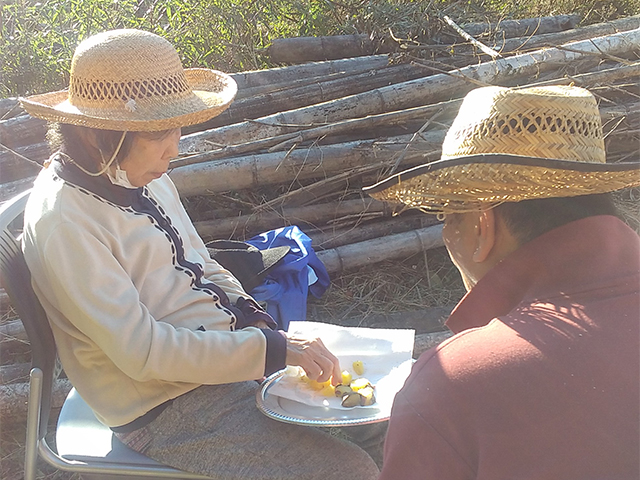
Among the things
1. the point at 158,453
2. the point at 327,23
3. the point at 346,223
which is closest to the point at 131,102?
the point at 158,453

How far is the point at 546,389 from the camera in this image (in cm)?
108

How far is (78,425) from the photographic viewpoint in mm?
2148

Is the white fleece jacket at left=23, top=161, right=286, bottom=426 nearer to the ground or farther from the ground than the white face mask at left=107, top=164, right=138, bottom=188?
nearer to the ground

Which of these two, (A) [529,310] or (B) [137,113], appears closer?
(A) [529,310]

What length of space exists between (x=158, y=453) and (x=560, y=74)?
3.62 metres

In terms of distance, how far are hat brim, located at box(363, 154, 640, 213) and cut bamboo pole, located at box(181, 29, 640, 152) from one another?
259 centimetres

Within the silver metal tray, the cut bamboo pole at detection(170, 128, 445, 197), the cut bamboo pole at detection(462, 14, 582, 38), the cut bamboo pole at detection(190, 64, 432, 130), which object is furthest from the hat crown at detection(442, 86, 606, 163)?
the cut bamboo pole at detection(462, 14, 582, 38)

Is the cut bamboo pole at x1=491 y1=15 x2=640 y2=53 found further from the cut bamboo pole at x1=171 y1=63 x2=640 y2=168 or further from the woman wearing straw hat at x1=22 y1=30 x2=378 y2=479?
the woman wearing straw hat at x1=22 y1=30 x2=378 y2=479

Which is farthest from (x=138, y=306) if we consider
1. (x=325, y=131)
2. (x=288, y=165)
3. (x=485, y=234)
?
(x=325, y=131)

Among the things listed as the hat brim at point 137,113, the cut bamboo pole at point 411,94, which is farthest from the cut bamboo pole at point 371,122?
the hat brim at point 137,113

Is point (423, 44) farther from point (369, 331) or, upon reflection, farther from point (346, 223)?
point (369, 331)

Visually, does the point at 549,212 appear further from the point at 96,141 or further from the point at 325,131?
the point at 325,131

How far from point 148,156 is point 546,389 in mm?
1449

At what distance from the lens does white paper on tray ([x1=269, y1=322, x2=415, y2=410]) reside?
1976 mm
